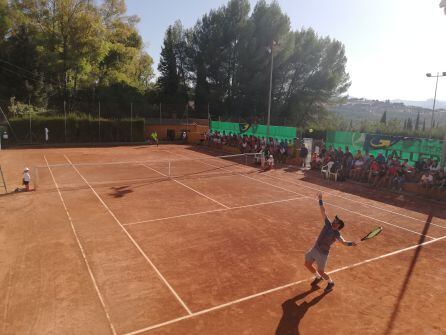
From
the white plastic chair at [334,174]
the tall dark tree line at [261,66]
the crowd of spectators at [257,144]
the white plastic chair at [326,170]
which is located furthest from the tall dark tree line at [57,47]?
the white plastic chair at [334,174]

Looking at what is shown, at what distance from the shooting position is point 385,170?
18.2 meters

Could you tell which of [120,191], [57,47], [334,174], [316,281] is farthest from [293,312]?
[57,47]

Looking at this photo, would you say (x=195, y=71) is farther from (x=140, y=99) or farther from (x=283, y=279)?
(x=283, y=279)

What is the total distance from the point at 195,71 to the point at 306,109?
1688cm

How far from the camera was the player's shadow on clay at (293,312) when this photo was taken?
6.10m

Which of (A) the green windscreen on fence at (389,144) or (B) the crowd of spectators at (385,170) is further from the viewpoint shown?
(A) the green windscreen on fence at (389,144)

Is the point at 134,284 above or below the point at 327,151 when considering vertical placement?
below

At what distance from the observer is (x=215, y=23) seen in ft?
157

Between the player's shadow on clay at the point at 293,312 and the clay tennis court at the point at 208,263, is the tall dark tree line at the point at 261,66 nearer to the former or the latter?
the clay tennis court at the point at 208,263

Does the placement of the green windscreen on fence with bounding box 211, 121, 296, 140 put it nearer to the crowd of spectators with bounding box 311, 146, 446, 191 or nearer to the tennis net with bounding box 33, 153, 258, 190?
the tennis net with bounding box 33, 153, 258, 190

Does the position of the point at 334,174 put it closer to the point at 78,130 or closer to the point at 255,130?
the point at 255,130

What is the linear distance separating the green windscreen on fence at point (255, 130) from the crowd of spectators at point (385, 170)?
629cm

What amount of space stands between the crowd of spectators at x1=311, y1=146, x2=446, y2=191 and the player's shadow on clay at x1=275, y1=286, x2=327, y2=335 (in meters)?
12.2

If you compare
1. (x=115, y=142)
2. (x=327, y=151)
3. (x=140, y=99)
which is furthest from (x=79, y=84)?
(x=327, y=151)
